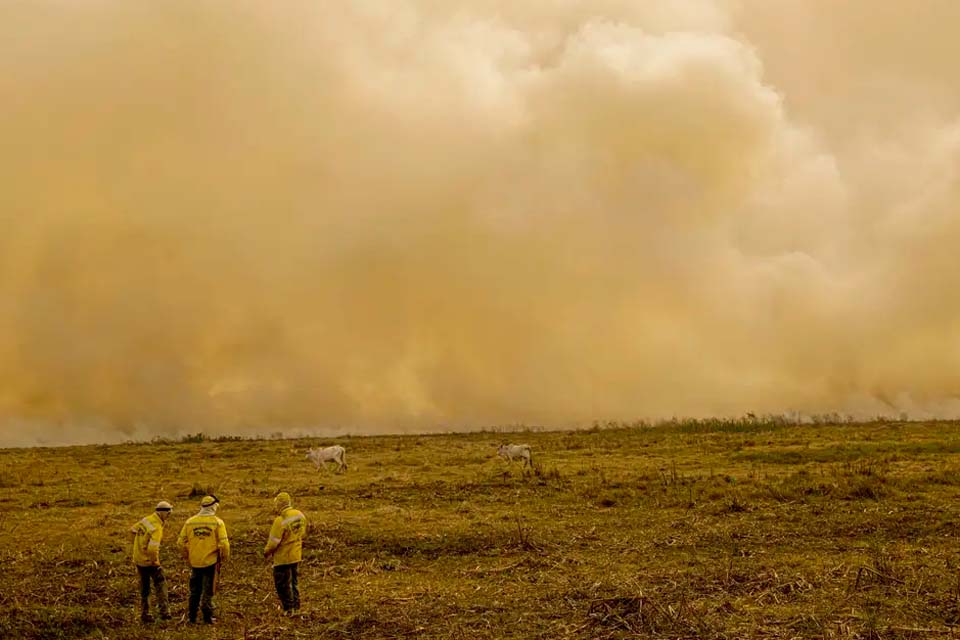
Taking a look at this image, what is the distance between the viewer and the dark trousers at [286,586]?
15.3m

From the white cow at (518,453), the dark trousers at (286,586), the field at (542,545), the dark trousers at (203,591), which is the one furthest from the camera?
the white cow at (518,453)

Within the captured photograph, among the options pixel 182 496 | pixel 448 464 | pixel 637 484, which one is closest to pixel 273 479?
pixel 182 496

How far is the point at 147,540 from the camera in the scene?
49.5ft

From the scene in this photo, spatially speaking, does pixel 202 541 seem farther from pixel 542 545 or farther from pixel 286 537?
pixel 542 545

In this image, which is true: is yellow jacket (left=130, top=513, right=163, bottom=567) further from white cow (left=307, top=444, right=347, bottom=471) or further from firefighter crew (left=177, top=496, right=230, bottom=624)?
white cow (left=307, top=444, right=347, bottom=471)

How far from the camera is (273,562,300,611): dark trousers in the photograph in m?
15.3

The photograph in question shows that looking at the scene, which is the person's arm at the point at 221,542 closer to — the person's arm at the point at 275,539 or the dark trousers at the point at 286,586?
the person's arm at the point at 275,539

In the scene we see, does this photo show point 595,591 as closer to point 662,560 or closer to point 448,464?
point 662,560

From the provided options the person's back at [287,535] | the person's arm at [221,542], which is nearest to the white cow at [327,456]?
the person's back at [287,535]

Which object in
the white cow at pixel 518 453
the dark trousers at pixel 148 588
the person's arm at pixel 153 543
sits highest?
the white cow at pixel 518 453

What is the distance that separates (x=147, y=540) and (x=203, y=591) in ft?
4.40

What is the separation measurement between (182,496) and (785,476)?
2065 cm

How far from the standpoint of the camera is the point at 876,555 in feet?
60.5

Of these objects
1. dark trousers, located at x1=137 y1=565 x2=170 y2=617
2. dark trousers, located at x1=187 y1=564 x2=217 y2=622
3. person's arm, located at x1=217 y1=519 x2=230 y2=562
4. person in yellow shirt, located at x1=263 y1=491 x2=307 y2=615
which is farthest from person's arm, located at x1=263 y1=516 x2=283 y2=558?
dark trousers, located at x1=137 y1=565 x2=170 y2=617
